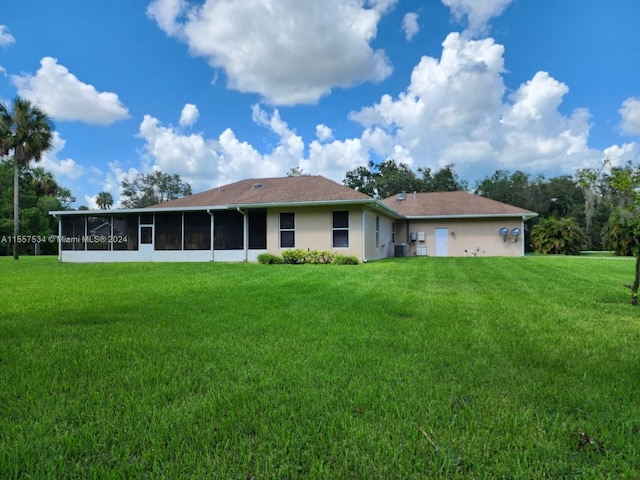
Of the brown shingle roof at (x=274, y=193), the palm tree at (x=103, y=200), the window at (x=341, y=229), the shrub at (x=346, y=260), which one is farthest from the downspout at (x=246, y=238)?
the palm tree at (x=103, y=200)

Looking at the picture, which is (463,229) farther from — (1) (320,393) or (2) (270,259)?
(1) (320,393)

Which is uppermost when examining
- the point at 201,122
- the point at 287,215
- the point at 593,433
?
the point at 201,122

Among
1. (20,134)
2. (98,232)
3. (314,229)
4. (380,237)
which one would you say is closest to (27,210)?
(20,134)

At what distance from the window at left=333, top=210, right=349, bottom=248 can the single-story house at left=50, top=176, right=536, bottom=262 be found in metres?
0.04

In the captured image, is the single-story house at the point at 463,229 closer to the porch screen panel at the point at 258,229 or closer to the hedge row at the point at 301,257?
the hedge row at the point at 301,257

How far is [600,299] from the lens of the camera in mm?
6105

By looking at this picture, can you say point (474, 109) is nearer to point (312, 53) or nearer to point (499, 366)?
point (312, 53)

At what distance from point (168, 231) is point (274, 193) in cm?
500

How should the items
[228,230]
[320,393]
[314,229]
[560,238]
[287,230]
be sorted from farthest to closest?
1. [560,238]
2. [228,230]
3. [287,230]
4. [314,229]
5. [320,393]

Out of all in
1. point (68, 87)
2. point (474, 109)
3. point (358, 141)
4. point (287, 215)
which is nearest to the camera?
point (287, 215)

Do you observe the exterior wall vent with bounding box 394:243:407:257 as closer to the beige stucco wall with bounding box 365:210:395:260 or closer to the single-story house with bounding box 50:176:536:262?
the single-story house with bounding box 50:176:536:262

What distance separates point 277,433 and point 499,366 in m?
1.95

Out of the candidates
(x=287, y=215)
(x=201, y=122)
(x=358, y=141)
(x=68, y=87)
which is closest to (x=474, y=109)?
(x=358, y=141)

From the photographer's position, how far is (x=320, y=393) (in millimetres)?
2451
